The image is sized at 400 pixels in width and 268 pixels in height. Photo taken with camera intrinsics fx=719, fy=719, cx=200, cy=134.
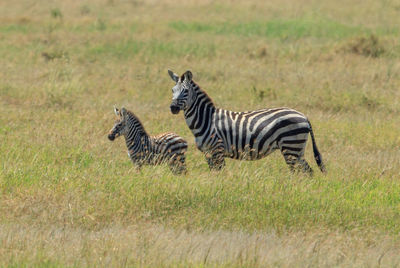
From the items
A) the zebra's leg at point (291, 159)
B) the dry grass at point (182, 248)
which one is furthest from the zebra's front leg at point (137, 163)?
the dry grass at point (182, 248)

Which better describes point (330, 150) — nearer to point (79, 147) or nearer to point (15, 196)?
point (79, 147)

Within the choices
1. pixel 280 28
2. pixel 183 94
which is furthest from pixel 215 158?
pixel 280 28

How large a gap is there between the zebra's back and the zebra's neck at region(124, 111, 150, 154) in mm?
1087

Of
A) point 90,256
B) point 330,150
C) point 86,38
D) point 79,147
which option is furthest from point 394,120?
point 86,38

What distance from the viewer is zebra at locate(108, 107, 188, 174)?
34.7 ft

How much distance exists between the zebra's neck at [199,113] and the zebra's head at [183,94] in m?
0.08

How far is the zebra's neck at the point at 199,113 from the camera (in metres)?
10.5

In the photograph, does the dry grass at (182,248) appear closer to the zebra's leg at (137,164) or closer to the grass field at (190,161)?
the grass field at (190,161)

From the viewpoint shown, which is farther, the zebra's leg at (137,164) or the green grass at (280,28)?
the green grass at (280,28)

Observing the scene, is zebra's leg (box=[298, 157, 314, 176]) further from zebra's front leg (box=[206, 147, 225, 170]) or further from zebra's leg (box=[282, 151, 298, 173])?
zebra's front leg (box=[206, 147, 225, 170])

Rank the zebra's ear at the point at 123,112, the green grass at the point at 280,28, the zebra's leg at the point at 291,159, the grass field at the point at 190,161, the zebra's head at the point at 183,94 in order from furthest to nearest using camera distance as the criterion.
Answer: the green grass at the point at 280,28 → the zebra's ear at the point at 123,112 → the zebra's head at the point at 183,94 → the zebra's leg at the point at 291,159 → the grass field at the point at 190,161

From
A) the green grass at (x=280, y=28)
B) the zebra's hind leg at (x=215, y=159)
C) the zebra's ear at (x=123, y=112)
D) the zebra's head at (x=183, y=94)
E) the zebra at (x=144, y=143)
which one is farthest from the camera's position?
the green grass at (x=280, y=28)

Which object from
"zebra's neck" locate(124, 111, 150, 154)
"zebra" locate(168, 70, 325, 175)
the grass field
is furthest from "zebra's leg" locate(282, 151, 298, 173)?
"zebra's neck" locate(124, 111, 150, 154)

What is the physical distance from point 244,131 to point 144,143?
1.51 meters
